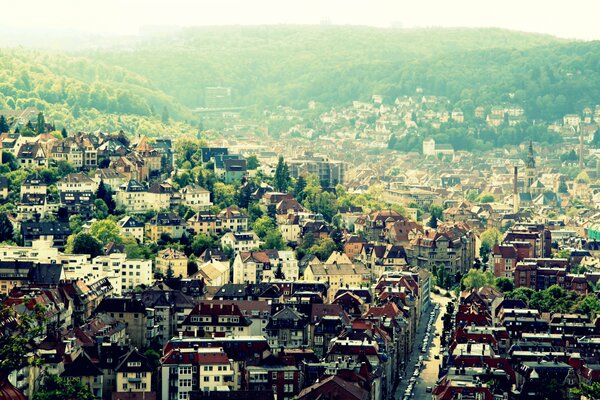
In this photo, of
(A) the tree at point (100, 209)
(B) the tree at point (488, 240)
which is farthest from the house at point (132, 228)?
(B) the tree at point (488, 240)

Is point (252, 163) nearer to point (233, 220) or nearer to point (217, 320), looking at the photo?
point (233, 220)

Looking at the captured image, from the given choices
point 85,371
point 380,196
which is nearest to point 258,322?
point 85,371

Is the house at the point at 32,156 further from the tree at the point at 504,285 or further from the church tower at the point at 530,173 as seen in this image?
the church tower at the point at 530,173

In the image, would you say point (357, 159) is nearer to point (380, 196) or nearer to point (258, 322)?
point (380, 196)

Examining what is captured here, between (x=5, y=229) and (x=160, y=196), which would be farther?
(x=160, y=196)

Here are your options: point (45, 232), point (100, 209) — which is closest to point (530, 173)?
point (100, 209)

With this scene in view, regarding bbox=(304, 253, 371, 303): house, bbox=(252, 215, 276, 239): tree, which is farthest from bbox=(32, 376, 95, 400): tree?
bbox=(252, 215, 276, 239): tree

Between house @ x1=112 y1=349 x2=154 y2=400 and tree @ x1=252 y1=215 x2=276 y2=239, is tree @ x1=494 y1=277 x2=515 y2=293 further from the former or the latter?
house @ x1=112 y1=349 x2=154 y2=400
